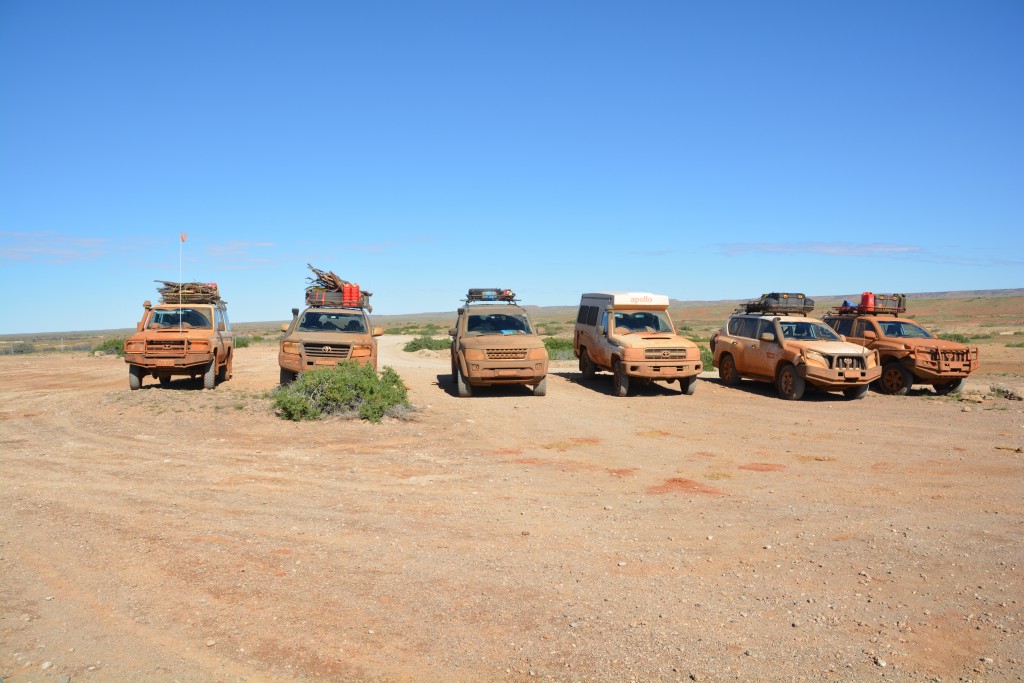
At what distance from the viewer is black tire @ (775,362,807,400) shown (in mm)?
16109

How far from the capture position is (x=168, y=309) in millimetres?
16969

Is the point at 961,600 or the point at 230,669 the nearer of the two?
the point at 230,669

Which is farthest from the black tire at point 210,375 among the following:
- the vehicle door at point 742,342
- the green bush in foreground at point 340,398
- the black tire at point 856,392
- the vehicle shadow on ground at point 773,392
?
the black tire at point 856,392

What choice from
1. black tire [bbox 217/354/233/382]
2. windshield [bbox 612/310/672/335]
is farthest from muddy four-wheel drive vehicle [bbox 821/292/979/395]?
black tire [bbox 217/354/233/382]

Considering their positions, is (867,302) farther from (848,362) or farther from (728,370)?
(728,370)

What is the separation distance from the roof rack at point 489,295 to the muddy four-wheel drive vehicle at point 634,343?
226cm

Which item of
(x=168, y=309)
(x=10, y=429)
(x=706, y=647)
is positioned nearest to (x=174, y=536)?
(x=706, y=647)

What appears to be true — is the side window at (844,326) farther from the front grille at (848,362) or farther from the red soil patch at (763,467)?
the red soil patch at (763,467)

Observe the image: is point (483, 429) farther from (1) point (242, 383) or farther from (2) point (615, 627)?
(1) point (242, 383)

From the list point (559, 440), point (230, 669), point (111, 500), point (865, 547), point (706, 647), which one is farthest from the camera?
point (559, 440)

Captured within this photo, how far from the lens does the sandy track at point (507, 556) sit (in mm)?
4465

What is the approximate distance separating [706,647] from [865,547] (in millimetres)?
2386

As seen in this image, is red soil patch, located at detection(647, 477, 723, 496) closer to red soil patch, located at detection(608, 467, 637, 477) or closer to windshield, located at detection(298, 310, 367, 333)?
red soil patch, located at detection(608, 467, 637, 477)

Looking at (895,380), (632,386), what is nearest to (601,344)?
(632,386)
